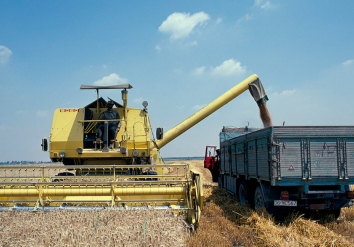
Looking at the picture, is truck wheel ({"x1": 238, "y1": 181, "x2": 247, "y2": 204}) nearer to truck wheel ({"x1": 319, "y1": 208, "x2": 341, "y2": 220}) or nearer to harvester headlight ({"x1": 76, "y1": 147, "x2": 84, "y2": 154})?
truck wheel ({"x1": 319, "y1": 208, "x2": 341, "y2": 220})

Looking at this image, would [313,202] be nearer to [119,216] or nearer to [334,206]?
[334,206]

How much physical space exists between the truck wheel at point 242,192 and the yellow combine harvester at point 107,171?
86.6 inches

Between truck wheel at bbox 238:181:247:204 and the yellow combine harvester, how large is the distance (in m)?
2.20

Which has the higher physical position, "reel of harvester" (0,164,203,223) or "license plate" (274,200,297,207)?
"reel of harvester" (0,164,203,223)

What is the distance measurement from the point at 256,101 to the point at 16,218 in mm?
8726

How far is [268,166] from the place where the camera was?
6.12 m

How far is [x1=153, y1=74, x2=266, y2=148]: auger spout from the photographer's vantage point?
1013 centimetres

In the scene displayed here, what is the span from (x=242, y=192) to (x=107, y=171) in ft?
13.5

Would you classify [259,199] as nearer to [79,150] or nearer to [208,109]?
[208,109]

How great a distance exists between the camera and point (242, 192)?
338 inches

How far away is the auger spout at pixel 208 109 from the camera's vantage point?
10.1 m

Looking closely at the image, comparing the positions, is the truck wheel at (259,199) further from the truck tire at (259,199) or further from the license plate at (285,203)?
the license plate at (285,203)

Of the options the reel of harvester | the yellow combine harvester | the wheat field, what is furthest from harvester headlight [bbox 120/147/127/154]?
the wheat field

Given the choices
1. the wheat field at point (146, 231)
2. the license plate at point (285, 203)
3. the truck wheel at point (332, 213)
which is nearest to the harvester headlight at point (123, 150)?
the wheat field at point (146, 231)
